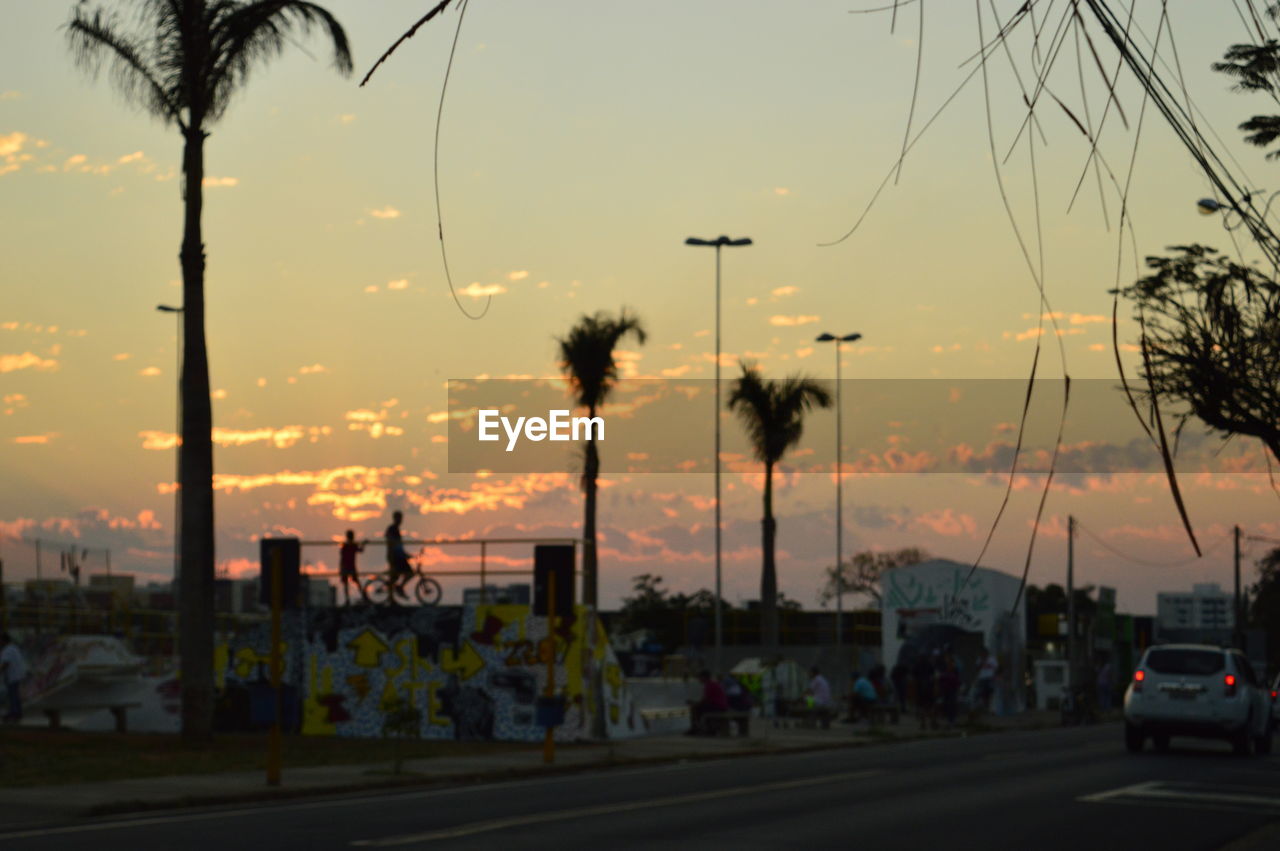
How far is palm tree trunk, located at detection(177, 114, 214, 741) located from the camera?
27.6m

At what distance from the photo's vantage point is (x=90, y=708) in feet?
116

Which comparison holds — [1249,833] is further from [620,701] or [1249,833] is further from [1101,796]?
[620,701]

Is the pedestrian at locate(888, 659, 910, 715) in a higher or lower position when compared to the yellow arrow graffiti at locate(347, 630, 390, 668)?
lower

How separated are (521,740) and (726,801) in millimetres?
14959

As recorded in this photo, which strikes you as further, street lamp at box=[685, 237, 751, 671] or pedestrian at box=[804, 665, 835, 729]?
street lamp at box=[685, 237, 751, 671]

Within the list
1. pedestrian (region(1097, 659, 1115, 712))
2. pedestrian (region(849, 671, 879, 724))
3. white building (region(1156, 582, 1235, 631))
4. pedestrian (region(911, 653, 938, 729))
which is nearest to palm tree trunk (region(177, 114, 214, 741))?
pedestrian (region(849, 671, 879, 724))

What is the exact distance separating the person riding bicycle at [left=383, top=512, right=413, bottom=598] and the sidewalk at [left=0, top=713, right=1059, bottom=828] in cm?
512

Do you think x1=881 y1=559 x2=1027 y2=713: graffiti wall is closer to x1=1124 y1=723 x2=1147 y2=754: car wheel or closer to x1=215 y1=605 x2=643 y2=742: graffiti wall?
x1=215 y1=605 x2=643 y2=742: graffiti wall

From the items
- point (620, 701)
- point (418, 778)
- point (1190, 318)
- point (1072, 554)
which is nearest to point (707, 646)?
point (1072, 554)

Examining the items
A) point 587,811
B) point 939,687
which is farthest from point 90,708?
point 939,687

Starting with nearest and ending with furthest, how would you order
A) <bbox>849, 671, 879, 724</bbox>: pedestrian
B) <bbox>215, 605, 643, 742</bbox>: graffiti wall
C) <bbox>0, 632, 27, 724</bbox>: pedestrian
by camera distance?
<bbox>0, 632, 27, 724</bbox>: pedestrian, <bbox>215, 605, 643, 742</bbox>: graffiti wall, <bbox>849, 671, 879, 724</bbox>: pedestrian

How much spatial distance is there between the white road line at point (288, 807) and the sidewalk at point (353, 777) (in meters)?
0.54

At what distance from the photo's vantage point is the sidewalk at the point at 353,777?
59.4 feet

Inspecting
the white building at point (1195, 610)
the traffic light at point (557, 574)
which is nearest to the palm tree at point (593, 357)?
the traffic light at point (557, 574)
